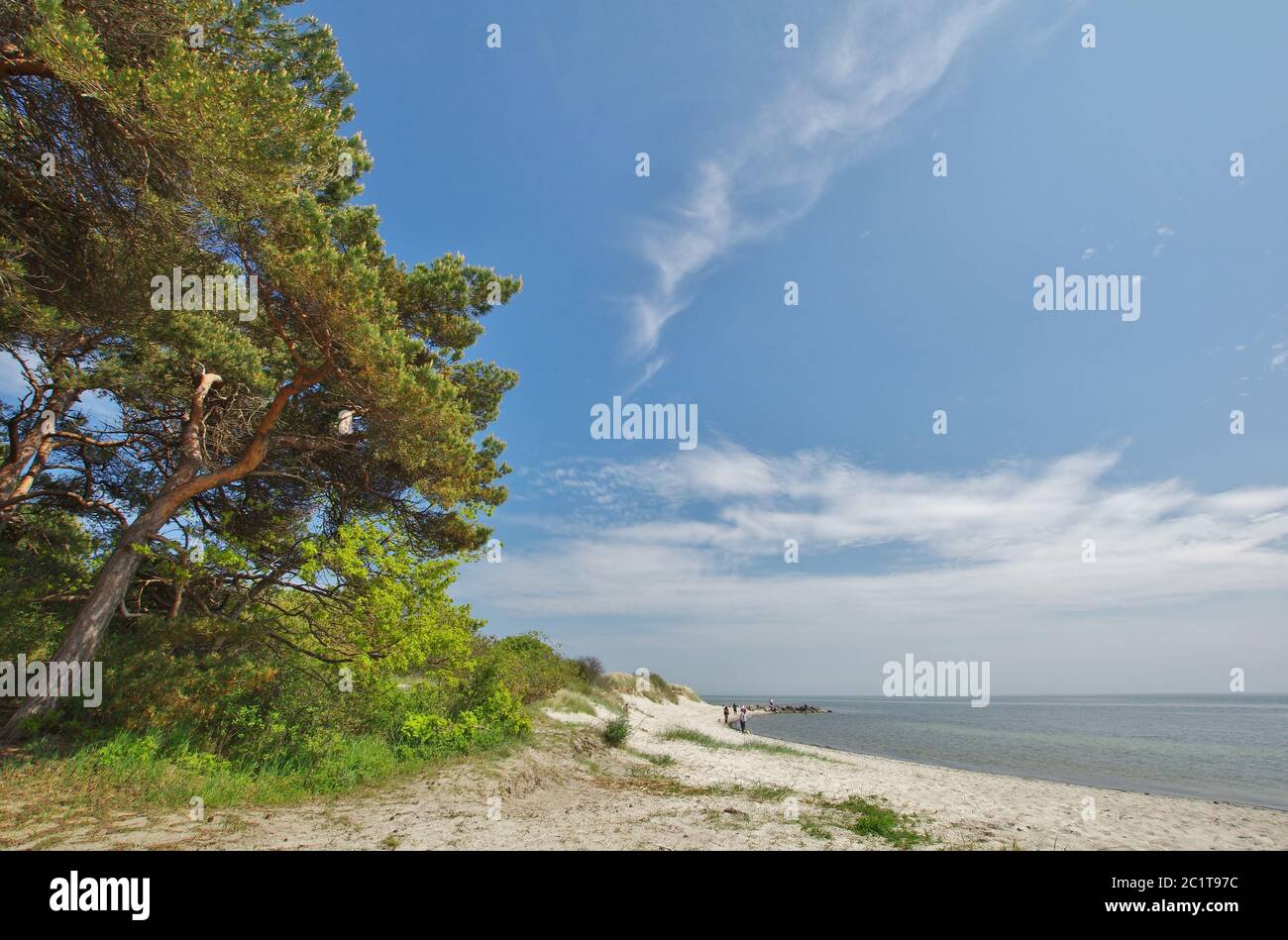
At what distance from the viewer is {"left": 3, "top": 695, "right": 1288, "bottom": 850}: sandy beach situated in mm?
7105

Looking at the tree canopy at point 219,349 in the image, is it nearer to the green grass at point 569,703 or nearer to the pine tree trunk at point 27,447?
the pine tree trunk at point 27,447

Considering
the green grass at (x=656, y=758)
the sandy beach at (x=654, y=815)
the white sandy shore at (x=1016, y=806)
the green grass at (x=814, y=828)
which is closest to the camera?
the sandy beach at (x=654, y=815)

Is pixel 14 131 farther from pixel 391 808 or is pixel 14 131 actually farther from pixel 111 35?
pixel 391 808

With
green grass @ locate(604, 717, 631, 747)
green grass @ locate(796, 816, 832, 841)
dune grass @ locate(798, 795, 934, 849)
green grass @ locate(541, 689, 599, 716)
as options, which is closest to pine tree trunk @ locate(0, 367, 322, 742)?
green grass @ locate(796, 816, 832, 841)

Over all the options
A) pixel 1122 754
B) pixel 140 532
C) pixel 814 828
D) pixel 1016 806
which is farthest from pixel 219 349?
pixel 1122 754

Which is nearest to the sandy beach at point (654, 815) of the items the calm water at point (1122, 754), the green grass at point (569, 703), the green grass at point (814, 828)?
the green grass at point (814, 828)

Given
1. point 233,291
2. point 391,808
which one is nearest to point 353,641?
point 391,808

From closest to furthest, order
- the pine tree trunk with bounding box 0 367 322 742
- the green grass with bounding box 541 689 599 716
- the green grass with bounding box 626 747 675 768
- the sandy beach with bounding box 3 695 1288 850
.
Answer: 1. the sandy beach with bounding box 3 695 1288 850
2. the pine tree trunk with bounding box 0 367 322 742
3. the green grass with bounding box 626 747 675 768
4. the green grass with bounding box 541 689 599 716

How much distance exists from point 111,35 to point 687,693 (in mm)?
93888

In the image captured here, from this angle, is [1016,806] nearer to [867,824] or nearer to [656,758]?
[867,824]

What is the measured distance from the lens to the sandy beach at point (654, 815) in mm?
7105

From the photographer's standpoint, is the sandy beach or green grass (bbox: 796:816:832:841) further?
green grass (bbox: 796:816:832:841)

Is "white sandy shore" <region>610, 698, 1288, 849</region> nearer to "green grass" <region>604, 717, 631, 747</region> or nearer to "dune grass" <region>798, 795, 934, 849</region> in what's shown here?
"dune grass" <region>798, 795, 934, 849</region>
